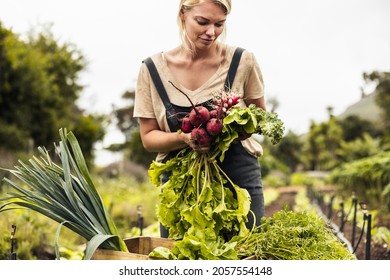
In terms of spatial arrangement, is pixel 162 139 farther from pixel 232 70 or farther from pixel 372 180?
pixel 372 180

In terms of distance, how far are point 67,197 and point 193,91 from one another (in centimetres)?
71

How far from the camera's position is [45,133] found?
17422 mm

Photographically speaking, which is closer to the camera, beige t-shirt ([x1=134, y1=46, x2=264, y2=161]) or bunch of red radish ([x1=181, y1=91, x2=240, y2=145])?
bunch of red radish ([x1=181, y1=91, x2=240, y2=145])

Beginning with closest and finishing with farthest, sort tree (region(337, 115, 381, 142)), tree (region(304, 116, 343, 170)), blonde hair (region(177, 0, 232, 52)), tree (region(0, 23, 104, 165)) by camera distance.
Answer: blonde hair (region(177, 0, 232, 52))
tree (region(0, 23, 104, 165))
tree (region(304, 116, 343, 170))
tree (region(337, 115, 381, 142))

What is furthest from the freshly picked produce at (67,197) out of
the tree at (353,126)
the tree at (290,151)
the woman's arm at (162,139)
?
the tree at (353,126)

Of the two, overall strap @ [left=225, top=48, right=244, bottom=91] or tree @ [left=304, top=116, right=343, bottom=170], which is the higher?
tree @ [left=304, top=116, right=343, bottom=170]

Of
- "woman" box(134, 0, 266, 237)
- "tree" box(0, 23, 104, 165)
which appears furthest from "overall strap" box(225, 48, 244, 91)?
"tree" box(0, 23, 104, 165)

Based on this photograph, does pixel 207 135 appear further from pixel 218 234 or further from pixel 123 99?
pixel 123 99

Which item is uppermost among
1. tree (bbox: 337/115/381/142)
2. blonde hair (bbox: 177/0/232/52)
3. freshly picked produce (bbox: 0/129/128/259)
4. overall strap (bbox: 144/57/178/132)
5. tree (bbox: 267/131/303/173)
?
tree (bbox: 337/115/381/142)

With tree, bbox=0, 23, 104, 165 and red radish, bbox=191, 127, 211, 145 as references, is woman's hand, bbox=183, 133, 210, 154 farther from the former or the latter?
tree, bbox=0, 23, 104, 165

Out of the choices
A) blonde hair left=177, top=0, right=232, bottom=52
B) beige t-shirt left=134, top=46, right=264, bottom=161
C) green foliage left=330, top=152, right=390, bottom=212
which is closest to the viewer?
blonde hair left=177, top=0, right=232, bottom=52

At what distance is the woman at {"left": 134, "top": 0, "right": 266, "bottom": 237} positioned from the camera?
2.47 m
